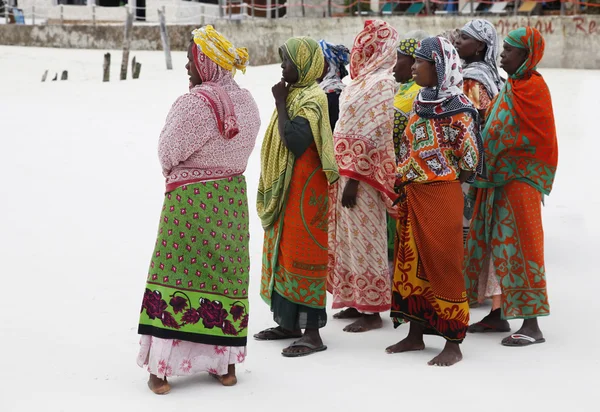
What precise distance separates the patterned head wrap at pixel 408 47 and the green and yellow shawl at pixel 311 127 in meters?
0.55

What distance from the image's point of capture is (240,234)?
4.49 m

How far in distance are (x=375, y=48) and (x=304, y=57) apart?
2.28ft

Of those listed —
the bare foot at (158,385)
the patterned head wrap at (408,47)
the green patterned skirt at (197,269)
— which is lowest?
the bare foot at (158,385)

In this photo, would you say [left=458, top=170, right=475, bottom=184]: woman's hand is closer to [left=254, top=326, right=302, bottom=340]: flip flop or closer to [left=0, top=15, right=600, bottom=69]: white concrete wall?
[left=254, top=326, right=302, bottom=340]: flip flop

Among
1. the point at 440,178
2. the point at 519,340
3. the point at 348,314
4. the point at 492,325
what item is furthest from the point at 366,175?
the point at 519,340

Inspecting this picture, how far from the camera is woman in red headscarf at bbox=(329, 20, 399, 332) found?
539 cm

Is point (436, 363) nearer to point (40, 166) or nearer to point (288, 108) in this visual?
point (288, 108)

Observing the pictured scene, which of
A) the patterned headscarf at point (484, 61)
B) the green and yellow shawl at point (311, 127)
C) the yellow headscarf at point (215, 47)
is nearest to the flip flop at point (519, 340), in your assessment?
the green and yellow shawl at point (311, 127)

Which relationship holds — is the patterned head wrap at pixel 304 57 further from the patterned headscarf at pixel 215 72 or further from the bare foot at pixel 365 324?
the bare foot at pixel 365 324

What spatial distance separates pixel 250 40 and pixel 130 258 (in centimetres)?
1566

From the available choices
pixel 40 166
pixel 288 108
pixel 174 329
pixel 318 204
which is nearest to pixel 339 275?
pixel 318 204

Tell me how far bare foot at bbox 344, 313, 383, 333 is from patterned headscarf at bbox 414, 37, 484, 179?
1452 millimetres

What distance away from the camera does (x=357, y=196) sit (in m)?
5.52

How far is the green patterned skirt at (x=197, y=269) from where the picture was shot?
4.30m
